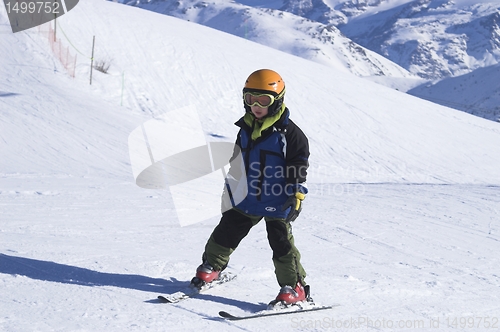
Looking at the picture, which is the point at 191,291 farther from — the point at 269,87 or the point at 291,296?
the point at 269,87

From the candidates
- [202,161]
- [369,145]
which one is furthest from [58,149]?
[369,145]

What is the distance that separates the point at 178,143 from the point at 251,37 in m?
189

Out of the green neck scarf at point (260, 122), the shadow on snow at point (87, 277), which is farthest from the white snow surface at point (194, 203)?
the green neck scarf at point (260, 122)

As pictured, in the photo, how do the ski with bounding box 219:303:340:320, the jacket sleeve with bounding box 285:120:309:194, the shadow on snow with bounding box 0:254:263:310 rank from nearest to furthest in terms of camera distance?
the ski with bounding box 219:303:340:320
the jacket sleeve with bounding box 285:120:309:194
the shadow on snow with bounding box 0:254:263:310

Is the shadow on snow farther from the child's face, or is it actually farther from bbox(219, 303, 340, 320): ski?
the child's face

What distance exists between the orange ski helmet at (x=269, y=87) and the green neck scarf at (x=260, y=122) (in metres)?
0.03

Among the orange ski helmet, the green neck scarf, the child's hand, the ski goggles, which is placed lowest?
the child's hand

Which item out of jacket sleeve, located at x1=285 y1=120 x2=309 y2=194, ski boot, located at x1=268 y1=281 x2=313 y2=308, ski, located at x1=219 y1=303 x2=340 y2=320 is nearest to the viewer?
ski, located at x1=219 y1=303 x2=340 y2=320

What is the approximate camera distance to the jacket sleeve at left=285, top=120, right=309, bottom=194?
3494 mm

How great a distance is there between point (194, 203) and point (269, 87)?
14.0ft

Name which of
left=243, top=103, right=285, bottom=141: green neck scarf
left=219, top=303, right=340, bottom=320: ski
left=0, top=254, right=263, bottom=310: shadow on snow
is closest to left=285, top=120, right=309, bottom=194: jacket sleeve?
left=243, top=103, right=285, bottom=141: green neck scarf

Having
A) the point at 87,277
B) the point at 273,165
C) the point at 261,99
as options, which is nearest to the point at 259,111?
the point at 261,99

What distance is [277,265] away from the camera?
3.71m

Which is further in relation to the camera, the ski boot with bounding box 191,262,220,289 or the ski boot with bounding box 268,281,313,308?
the ski boot with bounding box 191,262,220,289
